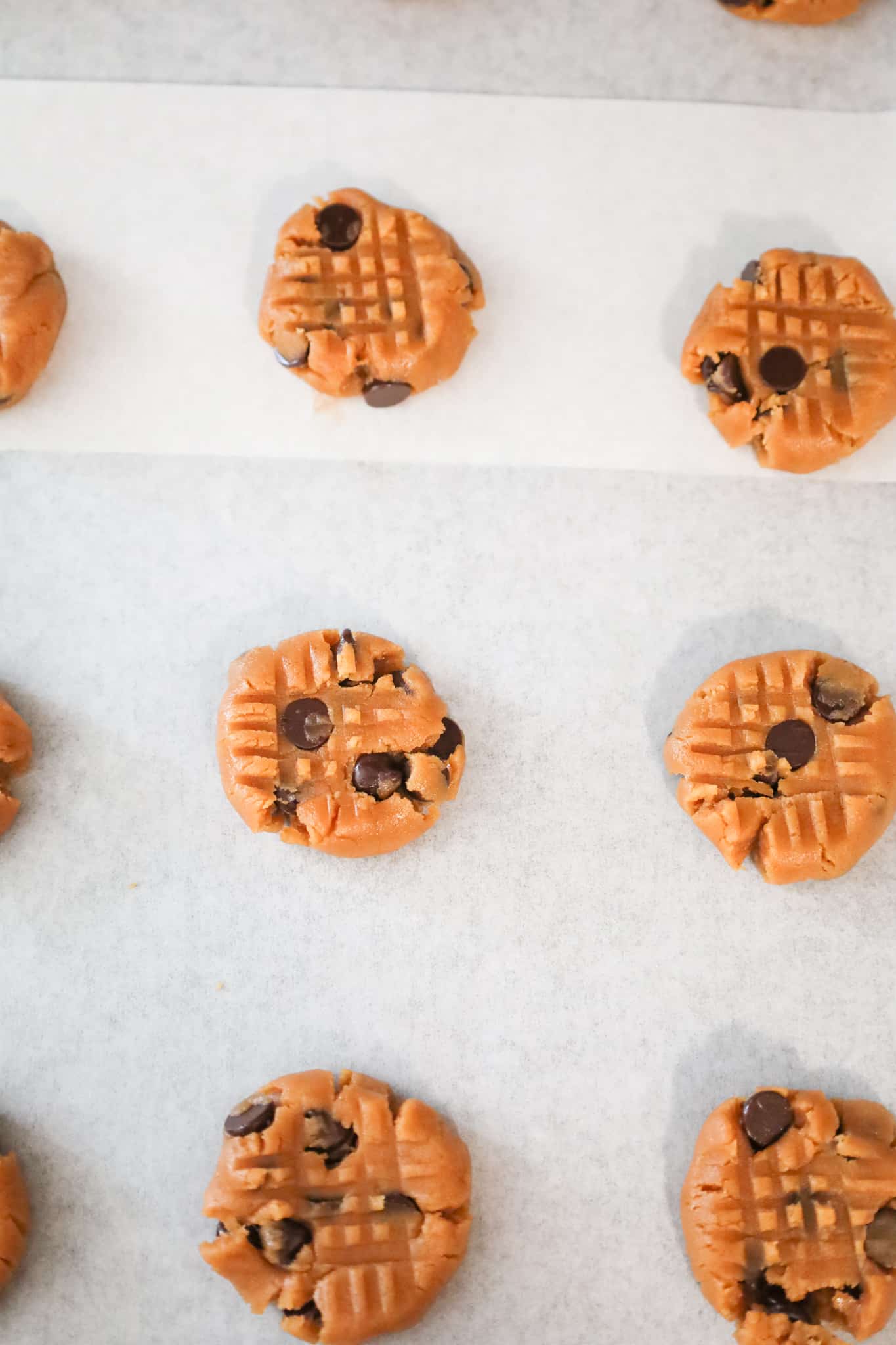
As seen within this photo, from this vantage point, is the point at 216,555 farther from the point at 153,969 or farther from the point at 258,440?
the point at 153,969

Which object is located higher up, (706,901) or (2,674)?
(2,674)

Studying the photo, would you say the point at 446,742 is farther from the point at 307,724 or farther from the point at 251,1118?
the point at 251,1118

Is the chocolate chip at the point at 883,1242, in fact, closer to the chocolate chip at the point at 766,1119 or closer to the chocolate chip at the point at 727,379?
the chocolate chip at the point at 766,1119

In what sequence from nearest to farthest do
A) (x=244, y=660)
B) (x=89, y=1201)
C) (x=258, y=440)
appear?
(x=89, y=1201) → (x=244, y=660) → (x=258, y=440)

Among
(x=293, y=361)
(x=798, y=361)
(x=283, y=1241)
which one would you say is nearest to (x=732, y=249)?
(x=798, y=361)

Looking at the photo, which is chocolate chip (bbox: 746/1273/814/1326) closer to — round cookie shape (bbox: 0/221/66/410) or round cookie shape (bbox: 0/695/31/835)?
round cookie shape (bbox: 0/695/31/835)

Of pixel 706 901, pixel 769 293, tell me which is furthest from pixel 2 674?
pixel 769 293

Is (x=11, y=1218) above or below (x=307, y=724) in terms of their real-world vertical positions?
below

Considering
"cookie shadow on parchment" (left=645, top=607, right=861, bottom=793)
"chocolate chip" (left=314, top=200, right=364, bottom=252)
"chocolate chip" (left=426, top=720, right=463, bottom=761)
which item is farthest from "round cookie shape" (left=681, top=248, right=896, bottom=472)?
"chocolate chip" (left=426, top=720, right=463, bottom=761)
